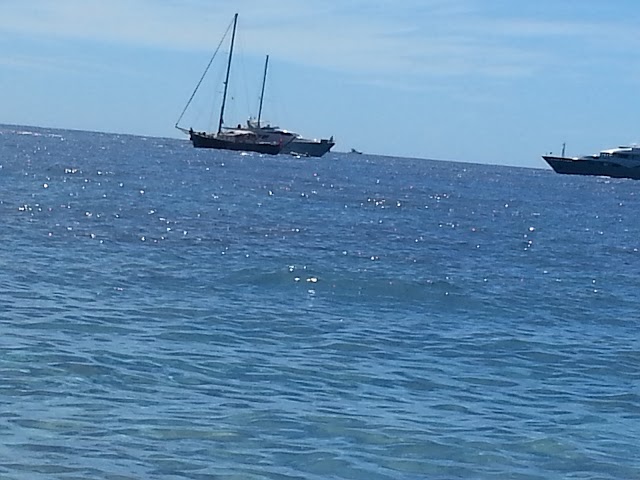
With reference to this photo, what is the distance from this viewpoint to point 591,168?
155 m

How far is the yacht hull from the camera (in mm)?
149250

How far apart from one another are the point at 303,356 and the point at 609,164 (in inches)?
5460

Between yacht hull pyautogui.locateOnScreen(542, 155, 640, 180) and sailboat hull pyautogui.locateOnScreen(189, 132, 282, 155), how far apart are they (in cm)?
4009

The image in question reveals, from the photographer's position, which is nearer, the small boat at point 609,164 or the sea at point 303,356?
the sea at point 303,356

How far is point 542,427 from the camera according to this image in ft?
44.3

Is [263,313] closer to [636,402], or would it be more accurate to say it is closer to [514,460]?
[636,402]

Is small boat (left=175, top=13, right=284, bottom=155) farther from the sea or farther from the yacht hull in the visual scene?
the sea

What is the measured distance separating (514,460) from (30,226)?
24.5 meters

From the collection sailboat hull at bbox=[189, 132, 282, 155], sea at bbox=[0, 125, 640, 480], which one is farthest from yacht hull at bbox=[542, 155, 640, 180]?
sea at bbox=[0, 125, 640, 480]

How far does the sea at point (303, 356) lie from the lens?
38.4ft

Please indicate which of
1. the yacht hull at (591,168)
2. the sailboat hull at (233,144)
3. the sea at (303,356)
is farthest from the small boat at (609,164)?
the sea at (303,356)

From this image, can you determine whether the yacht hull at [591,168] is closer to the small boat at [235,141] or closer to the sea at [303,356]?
the small boat at [235,141]

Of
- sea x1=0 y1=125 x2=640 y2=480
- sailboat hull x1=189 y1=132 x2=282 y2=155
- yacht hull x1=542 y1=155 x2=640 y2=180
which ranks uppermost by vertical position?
yacht hull x1=542 y1=155 x2=640 y2=180

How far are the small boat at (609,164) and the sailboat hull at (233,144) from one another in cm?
4000
